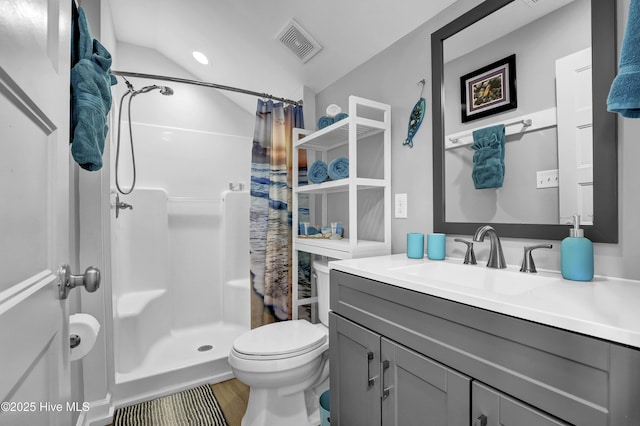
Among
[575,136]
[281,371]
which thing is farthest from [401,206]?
[281,371]

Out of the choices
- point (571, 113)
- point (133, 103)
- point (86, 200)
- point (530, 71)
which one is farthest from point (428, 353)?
point (133, 103)

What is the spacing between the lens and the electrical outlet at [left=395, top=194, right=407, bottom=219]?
1.60m

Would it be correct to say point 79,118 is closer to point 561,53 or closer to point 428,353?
point 428,353

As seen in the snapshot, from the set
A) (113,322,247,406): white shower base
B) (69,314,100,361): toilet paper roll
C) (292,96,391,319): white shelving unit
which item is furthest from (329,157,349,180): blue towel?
(113,322,247,406): white shower base

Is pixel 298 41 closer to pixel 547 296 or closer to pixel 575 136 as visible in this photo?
pixel 575 136

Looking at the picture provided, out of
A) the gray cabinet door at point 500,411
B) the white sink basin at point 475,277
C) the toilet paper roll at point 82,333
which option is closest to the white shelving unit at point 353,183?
the white sink basin at point 475,277

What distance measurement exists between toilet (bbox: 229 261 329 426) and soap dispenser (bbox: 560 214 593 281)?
3.62 ft

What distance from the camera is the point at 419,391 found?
0.90 metres

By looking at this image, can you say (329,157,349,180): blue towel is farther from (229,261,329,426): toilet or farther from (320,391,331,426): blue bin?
(320,391,331,426): blue bin

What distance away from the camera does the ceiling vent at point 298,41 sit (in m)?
1.83

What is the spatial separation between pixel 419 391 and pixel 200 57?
2.78 meters

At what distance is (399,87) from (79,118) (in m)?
1.44

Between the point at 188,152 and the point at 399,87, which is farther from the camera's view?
the point at 188,152

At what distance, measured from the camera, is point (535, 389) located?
2.11 ft
